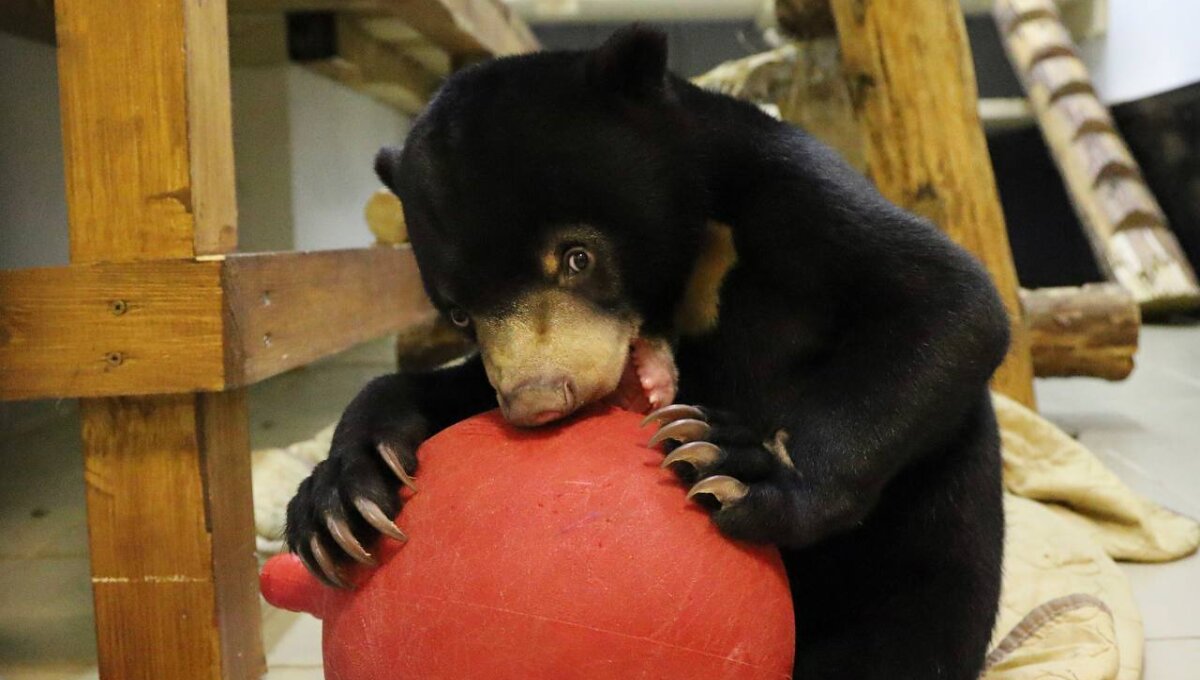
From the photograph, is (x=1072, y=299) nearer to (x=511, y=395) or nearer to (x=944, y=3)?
(x=944, y=3)

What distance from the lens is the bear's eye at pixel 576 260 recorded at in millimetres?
1524

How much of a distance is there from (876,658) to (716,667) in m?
0.43

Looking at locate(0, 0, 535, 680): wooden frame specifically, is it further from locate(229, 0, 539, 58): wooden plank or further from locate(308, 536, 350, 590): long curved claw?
locate(229, 0, 539, 58): wooden plank

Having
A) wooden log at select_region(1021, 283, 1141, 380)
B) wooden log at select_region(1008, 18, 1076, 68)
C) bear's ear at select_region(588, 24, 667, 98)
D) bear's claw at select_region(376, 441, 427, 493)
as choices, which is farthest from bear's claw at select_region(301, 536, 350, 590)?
wooden log at select_region(1008, 18, 1076, 68)

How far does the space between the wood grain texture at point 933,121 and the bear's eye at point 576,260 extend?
2.39 m

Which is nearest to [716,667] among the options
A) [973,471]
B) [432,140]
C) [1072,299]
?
[973,471]

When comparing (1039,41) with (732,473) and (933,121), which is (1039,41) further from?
(732,473)

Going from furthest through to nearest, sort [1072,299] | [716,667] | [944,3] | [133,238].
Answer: [1072,299] < [944,3] < [133,238] < [716,667]

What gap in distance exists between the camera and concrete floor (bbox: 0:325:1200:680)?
7.64 ft

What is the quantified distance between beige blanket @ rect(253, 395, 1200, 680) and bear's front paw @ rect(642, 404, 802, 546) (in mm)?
1013

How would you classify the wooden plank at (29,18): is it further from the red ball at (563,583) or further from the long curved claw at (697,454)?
the long curved claw at (697,454)

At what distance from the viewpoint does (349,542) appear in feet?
4.55

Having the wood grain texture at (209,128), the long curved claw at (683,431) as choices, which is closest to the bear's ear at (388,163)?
the wood grain texture at (209,128)

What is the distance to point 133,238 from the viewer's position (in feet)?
6.17
